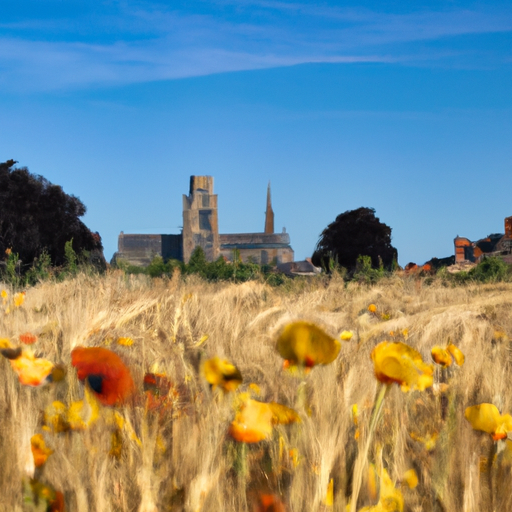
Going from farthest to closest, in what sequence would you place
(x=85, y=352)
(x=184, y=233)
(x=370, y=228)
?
1. (x=184, y=233)
2. (x=370, y=228)
3. (x=85, y=352)

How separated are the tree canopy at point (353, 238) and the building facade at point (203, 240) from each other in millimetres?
24504

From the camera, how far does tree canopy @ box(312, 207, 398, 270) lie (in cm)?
1972

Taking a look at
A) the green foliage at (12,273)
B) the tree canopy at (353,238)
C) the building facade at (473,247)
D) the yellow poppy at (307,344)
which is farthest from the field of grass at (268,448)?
the building facade at (473,247)

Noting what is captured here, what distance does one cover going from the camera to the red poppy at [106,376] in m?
1.61

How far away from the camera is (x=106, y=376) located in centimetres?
163

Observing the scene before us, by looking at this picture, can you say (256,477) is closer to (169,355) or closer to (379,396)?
(379,396)

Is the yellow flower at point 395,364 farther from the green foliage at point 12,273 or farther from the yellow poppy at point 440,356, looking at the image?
the green foliage at point 12,273

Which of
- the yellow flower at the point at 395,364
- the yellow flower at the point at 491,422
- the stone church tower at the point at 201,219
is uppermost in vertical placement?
the stone church tower at the point at 201,219

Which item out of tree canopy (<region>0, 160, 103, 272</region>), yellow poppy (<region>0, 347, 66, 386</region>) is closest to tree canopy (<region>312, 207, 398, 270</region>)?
tree canopy (<region>0, 160, 103, 272</region>)

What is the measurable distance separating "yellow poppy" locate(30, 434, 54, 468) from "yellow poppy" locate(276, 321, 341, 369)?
0.59 metres

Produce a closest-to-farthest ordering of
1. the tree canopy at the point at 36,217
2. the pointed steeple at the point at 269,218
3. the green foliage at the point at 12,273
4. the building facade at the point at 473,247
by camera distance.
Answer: the green foliage at the point at 12,273
the tree canopy at the point at 36,217
the building facade at the point at 473,247
the pointed steeple at the point at 269,218

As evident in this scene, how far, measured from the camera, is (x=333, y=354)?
4.89 feet

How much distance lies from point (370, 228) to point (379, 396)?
18732mm

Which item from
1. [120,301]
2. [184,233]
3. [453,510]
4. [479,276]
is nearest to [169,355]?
[453,510]
